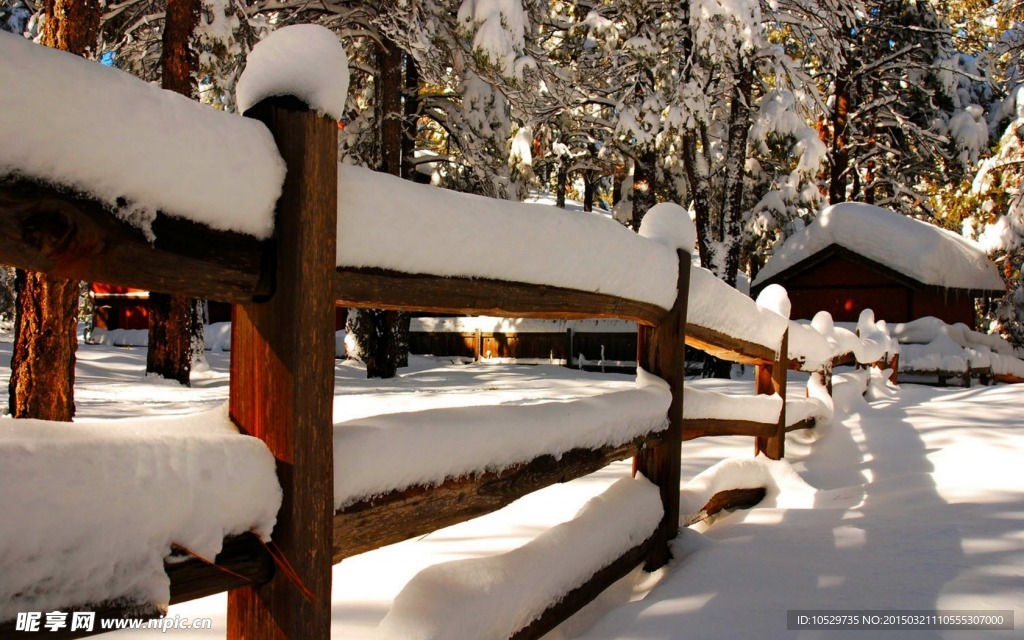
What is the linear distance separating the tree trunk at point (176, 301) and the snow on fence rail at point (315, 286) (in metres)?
8.48

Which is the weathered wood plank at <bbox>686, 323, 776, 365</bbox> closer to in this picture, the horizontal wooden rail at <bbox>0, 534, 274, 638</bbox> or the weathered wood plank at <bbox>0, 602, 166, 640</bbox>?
the horizontal wooden rail at <bbox>0, 534, 274, 638</bbox>

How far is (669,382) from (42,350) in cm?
536

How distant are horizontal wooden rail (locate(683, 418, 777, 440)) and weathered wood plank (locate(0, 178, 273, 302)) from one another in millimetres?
2638

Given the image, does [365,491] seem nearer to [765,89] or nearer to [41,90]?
[41,90]

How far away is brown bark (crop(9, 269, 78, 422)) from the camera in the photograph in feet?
19.1

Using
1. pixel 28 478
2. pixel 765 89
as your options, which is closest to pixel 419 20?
pixel 765 89

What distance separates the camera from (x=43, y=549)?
998 mm

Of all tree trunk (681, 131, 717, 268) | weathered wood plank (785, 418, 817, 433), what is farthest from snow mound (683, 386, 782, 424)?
tree trunk (681, 131, 717, 268)

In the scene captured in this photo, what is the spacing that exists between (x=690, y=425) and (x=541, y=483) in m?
1.58

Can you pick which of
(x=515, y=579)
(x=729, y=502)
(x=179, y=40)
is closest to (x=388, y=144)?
(x=179, y=40)

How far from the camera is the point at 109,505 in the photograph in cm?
107

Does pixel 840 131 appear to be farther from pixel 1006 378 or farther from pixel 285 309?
pixel 285 309

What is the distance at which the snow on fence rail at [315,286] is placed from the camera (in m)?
1.13

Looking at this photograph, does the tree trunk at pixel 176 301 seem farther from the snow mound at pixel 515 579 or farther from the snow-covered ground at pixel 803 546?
the snow mound at pixel 515 579
